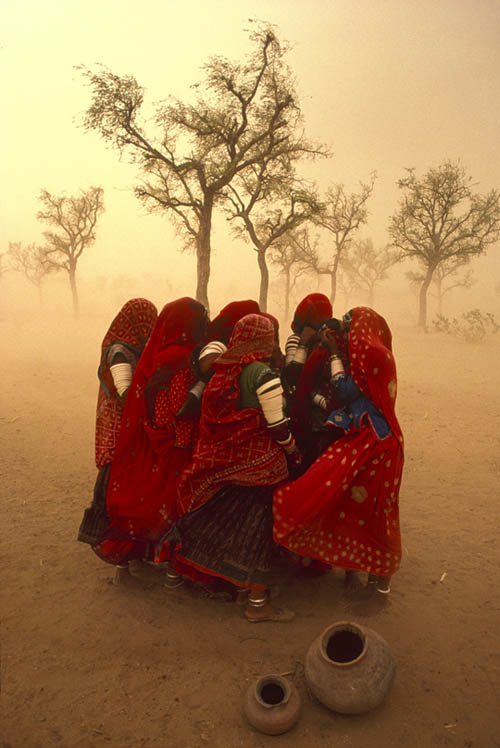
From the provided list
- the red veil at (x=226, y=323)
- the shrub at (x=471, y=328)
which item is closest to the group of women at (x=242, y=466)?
the red veil at (x=226, y=323)

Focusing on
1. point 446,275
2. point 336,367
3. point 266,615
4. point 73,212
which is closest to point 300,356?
point 336,367

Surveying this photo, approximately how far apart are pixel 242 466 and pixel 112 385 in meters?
Result: 1.30

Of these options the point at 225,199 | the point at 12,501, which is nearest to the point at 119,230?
the point at 225,199

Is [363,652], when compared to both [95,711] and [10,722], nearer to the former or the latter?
[95,711]

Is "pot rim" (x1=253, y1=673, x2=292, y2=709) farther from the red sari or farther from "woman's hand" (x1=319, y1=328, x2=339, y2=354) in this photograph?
"woman's hand" (x1=319, y1=328, x2=339, y2=354)

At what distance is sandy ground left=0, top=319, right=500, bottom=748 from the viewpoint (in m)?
2.30

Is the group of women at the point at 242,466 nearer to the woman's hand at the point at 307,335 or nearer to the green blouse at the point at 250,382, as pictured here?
the green blouse at the point at 250,382

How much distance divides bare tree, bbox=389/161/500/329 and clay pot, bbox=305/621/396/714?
76.4 feet

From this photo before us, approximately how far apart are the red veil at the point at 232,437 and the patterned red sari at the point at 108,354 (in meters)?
0.78

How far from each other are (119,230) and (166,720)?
14555 centimetres

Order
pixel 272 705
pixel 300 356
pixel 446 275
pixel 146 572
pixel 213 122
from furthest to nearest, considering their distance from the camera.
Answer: pixel 446 275 → pixel 213 122 → pixel 300 356 → pixel 146 572 → pixel 272 705

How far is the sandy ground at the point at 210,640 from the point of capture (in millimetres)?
2305

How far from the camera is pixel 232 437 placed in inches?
118

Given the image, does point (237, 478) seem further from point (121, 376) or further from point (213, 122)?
point (213, 122)
